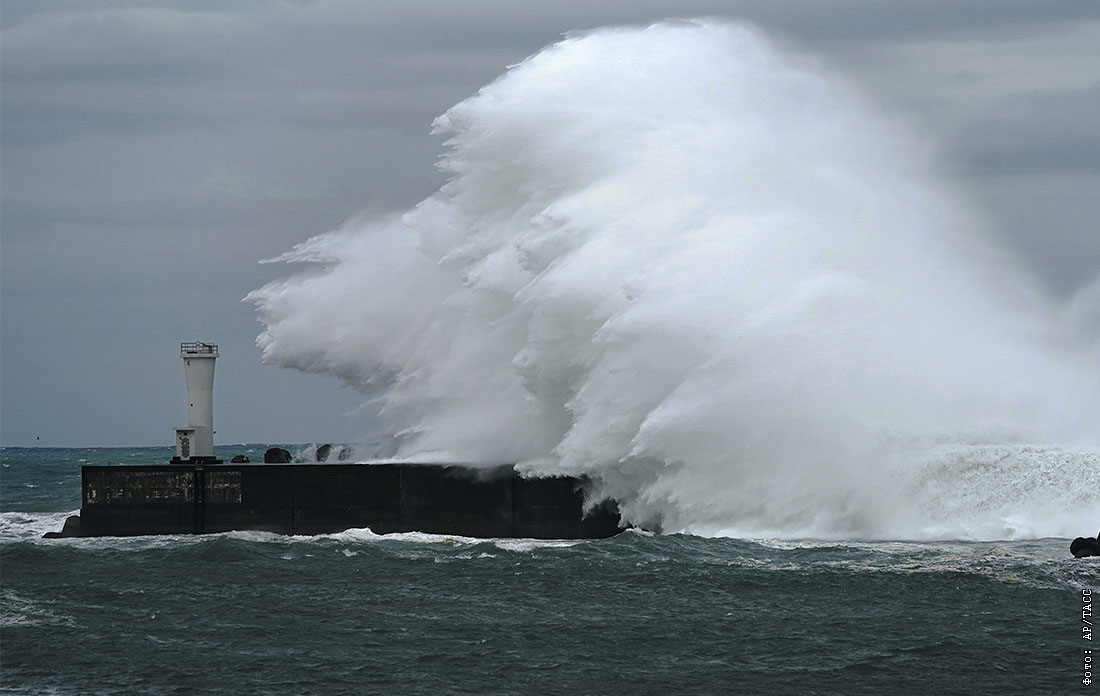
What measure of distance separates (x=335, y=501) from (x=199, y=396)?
452 cm

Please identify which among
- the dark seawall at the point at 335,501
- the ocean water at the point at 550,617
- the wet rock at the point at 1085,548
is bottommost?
the ocean water at the point at 550,617

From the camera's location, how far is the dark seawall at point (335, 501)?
1123 inches

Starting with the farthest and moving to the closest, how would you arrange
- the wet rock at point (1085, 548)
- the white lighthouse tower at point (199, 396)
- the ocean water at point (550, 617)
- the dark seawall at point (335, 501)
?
1. the white lighthouse tower at point (199, 396)
2. the dark seawall at point (335, 501)
3. the wet rock at point (1085, 548)
4. the ocean water at point (550, 617)

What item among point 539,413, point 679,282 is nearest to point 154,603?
point 539,413

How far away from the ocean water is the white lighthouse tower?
3.70 meters

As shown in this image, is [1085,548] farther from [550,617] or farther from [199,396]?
[199,396]

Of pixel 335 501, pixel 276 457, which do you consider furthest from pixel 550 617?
pixel 276 457

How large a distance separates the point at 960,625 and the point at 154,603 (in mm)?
11581

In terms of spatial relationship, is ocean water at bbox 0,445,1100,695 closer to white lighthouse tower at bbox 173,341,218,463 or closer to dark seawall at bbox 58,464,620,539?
dark seawall at bbox 58,464,620,539

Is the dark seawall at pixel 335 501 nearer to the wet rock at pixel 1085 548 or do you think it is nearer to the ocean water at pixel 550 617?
the ocean water at pixel 550 617

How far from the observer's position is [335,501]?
95.7ft

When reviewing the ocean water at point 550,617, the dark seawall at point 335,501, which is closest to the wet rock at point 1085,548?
the ocean water at point 550,617

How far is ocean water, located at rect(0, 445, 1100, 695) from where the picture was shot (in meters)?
16.9

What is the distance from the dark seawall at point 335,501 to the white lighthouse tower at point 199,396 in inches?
60.8
